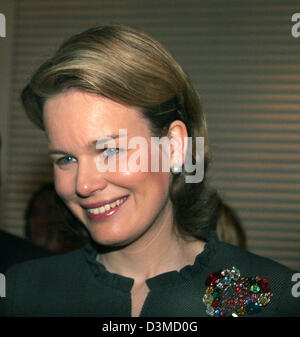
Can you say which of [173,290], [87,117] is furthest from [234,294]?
[87,117]

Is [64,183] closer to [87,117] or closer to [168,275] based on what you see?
[87,117]

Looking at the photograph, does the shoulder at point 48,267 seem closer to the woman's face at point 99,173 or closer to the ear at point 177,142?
the woman's face at point 99,173

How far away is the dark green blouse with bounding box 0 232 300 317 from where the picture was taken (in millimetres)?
1131

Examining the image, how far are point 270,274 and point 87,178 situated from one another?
54cm

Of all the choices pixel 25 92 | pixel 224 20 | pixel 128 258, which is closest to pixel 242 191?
pixel 224 20

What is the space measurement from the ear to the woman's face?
6 cm

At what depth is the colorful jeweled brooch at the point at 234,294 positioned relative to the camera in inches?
44.0

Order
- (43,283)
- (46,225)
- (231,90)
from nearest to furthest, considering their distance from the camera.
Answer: (43,283) → (46,225) → (231,90)

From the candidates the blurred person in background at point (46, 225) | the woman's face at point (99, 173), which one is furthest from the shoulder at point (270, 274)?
the blurred person in background at point (46, 225)

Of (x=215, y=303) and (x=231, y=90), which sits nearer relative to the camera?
(x=215, y=303)

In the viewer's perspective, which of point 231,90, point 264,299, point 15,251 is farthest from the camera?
point 231,90

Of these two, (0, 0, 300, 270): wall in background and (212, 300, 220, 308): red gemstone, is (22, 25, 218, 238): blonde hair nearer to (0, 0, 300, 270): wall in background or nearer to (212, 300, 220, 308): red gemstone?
(212, 300, 220, 308): red gemstone

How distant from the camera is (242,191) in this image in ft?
8.09

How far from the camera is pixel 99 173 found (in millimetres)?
1039
